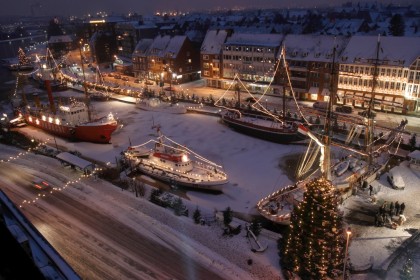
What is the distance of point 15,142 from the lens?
139ft

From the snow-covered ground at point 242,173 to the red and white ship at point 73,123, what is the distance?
3.27 feet

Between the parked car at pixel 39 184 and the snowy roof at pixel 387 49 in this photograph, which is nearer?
the parked car at pixel 39 184

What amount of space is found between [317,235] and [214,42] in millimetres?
55108

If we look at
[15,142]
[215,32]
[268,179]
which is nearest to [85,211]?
[268,179]

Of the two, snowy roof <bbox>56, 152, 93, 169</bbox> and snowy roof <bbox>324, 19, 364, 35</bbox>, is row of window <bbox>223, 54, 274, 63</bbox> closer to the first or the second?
snowy roof <bbox>56, 152, 93, 169</bbox>

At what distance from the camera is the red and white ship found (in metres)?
42.2

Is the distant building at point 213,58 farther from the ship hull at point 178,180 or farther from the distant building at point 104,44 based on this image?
the distant building at point 104,44

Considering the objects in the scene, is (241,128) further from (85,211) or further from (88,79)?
(88,79)

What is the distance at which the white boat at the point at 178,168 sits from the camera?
30755 mm

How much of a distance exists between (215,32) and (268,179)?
141 feet

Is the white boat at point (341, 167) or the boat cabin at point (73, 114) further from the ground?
the boat cabin at point (73, 114)

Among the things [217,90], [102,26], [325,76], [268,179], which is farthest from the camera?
[102,26]

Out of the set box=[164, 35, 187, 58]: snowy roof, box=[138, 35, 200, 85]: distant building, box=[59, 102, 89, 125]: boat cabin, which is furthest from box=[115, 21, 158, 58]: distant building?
box=[59, 102, 89, 125]: boat cabin

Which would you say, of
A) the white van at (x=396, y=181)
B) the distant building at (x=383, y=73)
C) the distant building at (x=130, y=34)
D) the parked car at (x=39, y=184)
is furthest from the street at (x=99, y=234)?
the distant building at (x=130, y=34)
